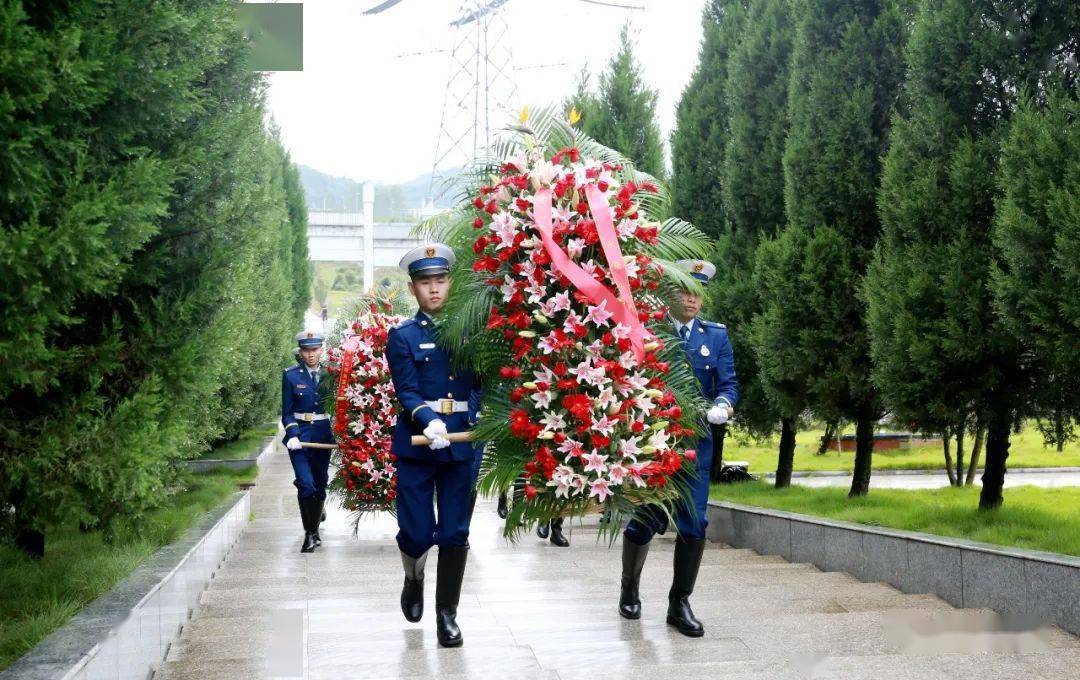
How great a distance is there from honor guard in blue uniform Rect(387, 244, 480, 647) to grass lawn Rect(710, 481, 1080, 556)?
3411 mm

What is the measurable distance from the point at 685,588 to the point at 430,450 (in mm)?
1488

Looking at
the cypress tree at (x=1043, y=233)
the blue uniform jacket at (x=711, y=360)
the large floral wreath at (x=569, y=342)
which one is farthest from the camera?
the cypress tree at (x=1043, y=233)

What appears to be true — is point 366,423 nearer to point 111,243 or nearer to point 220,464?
point 111,243

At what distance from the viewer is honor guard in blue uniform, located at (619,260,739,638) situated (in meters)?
5.93

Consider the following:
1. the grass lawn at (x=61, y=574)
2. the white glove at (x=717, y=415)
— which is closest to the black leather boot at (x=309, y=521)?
the grass lawn at (x=61, y=574)

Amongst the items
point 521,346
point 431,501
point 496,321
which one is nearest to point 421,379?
point 431,501

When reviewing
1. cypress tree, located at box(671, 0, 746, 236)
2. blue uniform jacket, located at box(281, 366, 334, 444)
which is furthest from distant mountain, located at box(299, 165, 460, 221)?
blue uniform jacket, located at box(281, 366, 334, 444)

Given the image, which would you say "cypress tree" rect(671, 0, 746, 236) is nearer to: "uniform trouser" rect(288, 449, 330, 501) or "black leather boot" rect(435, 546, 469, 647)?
"uniform trouser" rect(288, 449, 330, 501)

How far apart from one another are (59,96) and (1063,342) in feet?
17.9

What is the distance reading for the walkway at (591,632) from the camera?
4938 mm

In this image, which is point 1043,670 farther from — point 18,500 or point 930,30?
point 930,30

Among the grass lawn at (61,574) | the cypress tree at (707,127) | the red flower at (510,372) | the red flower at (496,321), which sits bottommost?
the grass lawn at (61,574)

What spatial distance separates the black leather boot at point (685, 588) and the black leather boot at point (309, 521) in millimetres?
4804

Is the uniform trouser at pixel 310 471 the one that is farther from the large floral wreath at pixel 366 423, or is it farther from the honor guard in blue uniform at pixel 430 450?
the honor guard in blue uniform at pixel 430 450
